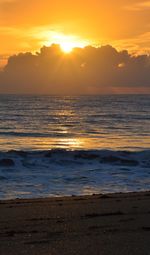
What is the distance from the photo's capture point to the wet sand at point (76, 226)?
6171 mm

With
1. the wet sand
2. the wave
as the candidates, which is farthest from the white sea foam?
the wet sand

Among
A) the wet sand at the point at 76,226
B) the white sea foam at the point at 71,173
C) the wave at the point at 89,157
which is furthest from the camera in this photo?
the wave at the point at 89,157

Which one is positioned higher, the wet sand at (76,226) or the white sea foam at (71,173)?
the wet sand at (76,226)

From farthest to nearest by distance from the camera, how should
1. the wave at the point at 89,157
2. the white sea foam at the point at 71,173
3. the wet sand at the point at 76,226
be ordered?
the wave at the point at 89,157 → the white sea foam at the point at 71,173 → the wet sand at the point at 76,226

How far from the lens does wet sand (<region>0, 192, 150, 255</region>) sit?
243 inches

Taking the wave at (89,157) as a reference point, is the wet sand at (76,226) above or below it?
above

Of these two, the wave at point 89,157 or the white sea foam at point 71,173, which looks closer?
the white sea foam at point 71,173

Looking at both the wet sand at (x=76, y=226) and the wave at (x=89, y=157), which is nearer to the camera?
the wet sand at (x=76, y=226)

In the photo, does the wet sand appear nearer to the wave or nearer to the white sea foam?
the white sea foam

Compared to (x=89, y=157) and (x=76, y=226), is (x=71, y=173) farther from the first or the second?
(x=76, y=226)

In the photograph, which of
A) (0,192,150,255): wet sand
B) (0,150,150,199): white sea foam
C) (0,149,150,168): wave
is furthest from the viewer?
(0,149,150,168): wave

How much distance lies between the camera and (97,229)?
734cm

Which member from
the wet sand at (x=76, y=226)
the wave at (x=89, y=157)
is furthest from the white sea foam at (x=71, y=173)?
the wet sand at (x=76, y=226)

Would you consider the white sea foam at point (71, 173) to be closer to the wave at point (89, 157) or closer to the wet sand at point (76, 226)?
the wave at point (89, 157)
